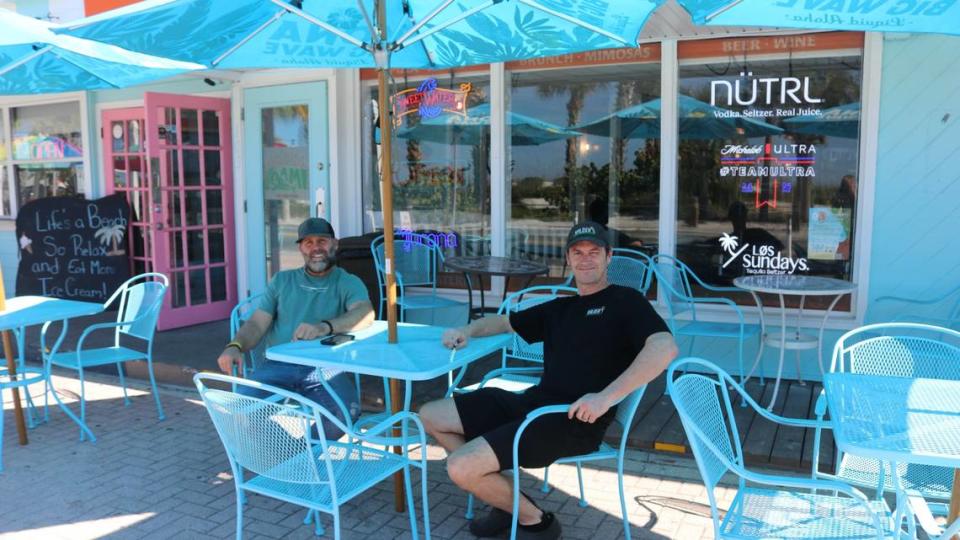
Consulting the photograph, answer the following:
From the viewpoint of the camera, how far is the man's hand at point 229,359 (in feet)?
10.6

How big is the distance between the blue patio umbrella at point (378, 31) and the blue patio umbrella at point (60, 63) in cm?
20

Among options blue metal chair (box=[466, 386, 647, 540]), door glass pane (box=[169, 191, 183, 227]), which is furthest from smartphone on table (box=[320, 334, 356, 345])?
door glass pane (box=[169, 191, 183, 227])

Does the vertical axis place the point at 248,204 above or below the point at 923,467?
above

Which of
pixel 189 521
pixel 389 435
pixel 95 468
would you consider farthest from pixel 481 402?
Result: pixel 95 468

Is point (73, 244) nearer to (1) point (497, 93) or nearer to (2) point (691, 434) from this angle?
(1) point (497, 93)

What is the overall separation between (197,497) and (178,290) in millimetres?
3501

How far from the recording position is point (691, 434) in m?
2.04

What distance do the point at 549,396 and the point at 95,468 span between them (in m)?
2.43

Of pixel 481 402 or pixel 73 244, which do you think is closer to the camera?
pixel 481 402

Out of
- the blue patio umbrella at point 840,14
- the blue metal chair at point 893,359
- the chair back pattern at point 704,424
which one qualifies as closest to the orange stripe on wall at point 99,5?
the blue patio umbrella at point 840,14

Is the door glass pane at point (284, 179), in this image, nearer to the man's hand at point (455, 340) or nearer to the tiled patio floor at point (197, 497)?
the tiled patio floor at point (197, 497)

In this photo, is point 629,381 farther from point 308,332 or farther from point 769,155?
point 769,155

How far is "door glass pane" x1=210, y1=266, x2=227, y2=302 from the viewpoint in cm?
677

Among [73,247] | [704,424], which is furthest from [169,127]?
[704,424]
